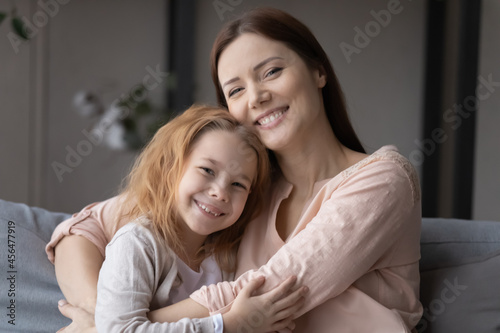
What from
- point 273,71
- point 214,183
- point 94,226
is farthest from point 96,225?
point 273,71

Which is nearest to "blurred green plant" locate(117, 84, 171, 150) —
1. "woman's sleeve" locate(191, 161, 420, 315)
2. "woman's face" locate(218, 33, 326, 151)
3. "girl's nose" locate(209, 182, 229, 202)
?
"woman's face" locate(218, 33, 326, 151)

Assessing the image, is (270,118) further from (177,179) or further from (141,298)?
(141,298)

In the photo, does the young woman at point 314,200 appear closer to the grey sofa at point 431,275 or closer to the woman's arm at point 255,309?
the woman's arm at point 255,309

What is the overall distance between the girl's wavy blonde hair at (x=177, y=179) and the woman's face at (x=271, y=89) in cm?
4

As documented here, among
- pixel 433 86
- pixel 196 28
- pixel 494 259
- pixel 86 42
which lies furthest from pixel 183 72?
pixel 494 259

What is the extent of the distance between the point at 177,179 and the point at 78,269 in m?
0.33

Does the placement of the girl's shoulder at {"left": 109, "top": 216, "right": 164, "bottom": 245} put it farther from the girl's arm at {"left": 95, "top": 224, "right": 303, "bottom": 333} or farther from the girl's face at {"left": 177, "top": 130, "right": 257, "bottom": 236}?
the girl's face at {"left": 177, "top": 130, "right": 257, "bottom": 236}

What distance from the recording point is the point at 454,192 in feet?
11.9

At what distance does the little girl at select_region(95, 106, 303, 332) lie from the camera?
4.17 ft

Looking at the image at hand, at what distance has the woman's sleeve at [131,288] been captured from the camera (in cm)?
124

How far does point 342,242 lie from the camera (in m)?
1.31

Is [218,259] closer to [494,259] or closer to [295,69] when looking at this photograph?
[295,69]

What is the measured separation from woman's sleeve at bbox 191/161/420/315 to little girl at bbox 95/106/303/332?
0.04 metres

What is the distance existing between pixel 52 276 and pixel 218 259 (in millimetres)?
491
